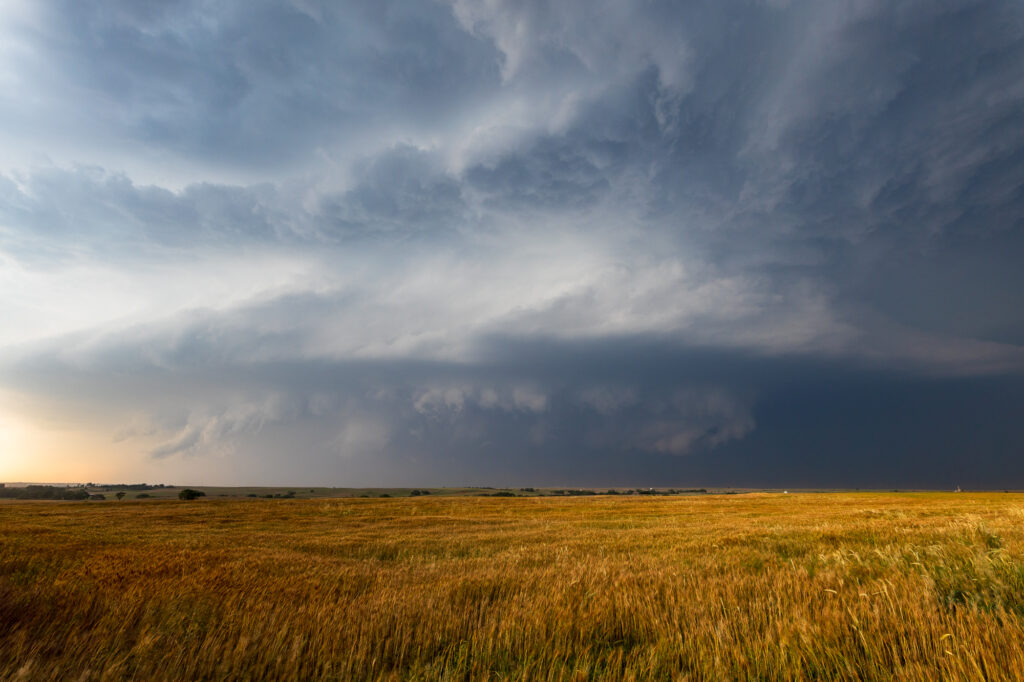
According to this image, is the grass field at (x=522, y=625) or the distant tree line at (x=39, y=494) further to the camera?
the distant tree line at (x=39, y=494)

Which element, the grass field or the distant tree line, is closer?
the grass field

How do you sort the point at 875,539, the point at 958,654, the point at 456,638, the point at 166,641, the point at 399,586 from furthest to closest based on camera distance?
the point at 875,539
the point at 399,586
the point at 456,638
the point at 166,641
the point at 958,654

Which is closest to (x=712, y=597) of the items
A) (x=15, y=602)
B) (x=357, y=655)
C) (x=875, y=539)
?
(x=357, y=655)

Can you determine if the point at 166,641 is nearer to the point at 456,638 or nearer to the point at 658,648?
the point at 456,638

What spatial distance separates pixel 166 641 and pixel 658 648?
408 cm

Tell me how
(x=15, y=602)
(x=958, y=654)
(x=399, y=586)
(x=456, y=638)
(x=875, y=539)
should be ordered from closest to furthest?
(x=958, y=654) < (x=456, y=638) < (x=15, y=602) < (x=399, y=586) < (x=875, y=539)

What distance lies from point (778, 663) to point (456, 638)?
267 centimetres

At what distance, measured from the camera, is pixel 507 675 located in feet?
12.3

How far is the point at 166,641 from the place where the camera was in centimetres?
414

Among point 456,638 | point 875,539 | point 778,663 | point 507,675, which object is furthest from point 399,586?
point 875,539

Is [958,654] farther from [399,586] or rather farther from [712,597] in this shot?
[399,586]

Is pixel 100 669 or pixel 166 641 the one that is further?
pixel 166 641

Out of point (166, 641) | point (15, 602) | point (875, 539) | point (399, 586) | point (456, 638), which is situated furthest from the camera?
point (875, 539)

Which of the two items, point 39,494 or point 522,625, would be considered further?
point 39,494
